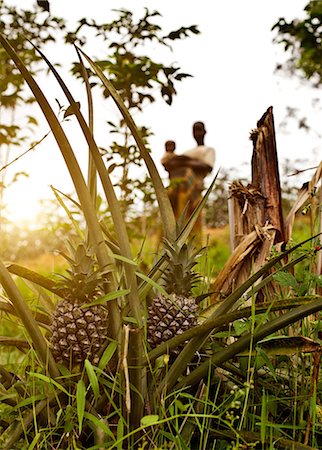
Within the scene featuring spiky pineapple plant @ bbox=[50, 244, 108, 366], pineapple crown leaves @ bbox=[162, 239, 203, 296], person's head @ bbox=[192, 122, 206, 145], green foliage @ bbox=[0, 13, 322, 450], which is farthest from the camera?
person's head @ bbox=[192, 122, 206, 145]

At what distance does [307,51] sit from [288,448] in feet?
15.5

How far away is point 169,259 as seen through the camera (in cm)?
149

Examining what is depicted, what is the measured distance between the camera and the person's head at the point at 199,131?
6.89 metres

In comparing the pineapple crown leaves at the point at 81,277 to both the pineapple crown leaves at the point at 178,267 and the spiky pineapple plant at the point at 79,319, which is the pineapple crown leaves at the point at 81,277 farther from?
the pineapple crown leaves at the point at 178,267

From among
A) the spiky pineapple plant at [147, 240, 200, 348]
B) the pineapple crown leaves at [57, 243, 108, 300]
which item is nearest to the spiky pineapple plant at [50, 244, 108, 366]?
the pineapple crown leaves at [57, 243, 108, 300]

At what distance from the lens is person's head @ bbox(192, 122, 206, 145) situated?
6.89 meters

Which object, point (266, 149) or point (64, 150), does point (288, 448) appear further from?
point (266, 149)

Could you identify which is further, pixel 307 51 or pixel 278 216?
pixel 307 51

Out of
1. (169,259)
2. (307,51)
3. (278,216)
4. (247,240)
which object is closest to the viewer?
(169,259)

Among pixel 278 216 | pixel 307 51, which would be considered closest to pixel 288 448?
pixel 278 216

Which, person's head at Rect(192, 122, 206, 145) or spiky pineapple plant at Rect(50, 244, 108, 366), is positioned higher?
person's head at Rect(192, 122, 206, 145)

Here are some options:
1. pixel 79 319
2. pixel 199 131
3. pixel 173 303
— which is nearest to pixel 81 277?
pixel 79 319

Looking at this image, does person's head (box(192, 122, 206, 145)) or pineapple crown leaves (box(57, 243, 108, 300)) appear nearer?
pineapple crown leaves (box(57, 243, 108, 300))

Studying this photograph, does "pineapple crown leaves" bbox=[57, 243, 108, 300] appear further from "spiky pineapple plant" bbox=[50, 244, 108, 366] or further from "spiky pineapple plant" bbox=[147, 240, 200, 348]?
"spiky pineapple plant" bbox=[147, 240, 200, 348]
